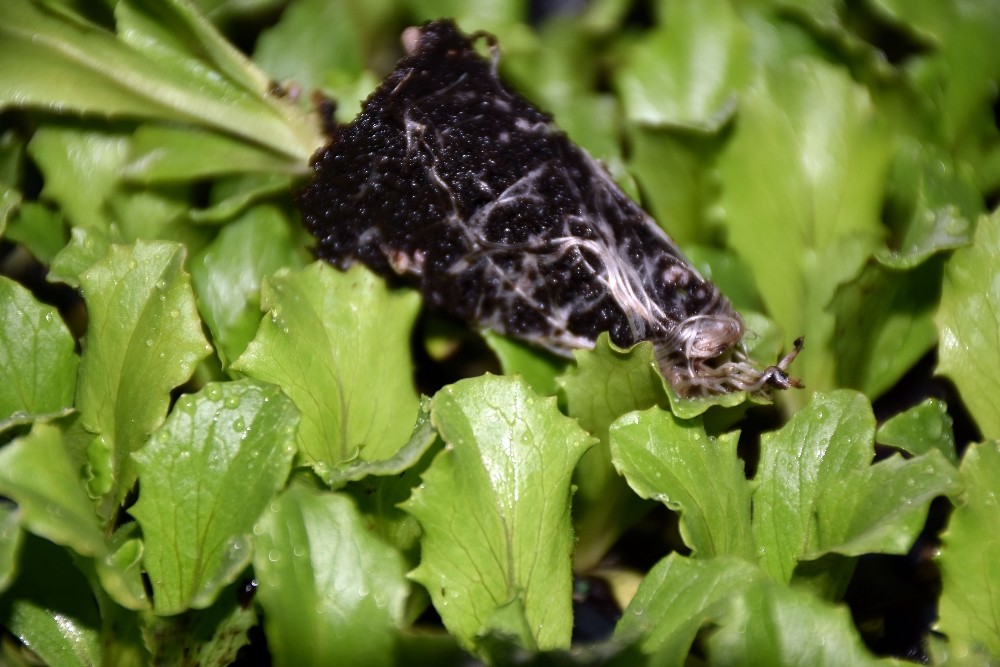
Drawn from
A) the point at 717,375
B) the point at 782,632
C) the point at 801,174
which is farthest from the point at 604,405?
the point at 801,174

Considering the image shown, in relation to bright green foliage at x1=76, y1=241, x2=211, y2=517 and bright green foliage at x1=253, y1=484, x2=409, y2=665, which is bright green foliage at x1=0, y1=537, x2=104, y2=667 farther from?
bright green foliage at x1=253, y1=484, x2=409, y2=665

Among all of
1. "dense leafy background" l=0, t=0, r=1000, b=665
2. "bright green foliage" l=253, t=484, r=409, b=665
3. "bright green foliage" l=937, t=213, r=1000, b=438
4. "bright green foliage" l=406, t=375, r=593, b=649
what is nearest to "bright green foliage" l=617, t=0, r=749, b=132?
"dense leafy background" l=0, t=0, r=1000, b=665

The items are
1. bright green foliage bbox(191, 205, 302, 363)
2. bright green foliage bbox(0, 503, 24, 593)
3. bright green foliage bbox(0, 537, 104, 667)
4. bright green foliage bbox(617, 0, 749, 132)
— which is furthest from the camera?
bright green foliage bbox(617, 0, 749, 132)

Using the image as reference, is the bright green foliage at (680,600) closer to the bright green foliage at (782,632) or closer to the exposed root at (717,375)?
the bright green foliage at (782,632)

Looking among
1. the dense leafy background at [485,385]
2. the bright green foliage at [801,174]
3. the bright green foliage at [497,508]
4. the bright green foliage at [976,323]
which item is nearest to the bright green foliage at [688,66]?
the dense leafy background at [485,385]

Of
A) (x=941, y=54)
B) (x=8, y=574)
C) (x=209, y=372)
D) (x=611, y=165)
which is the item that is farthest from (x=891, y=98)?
(x=8, y=574)

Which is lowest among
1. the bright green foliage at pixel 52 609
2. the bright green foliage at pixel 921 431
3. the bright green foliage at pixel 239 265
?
the bright green foliage at pixel 52 609

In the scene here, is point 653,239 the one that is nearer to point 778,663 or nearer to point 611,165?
point 611,165
